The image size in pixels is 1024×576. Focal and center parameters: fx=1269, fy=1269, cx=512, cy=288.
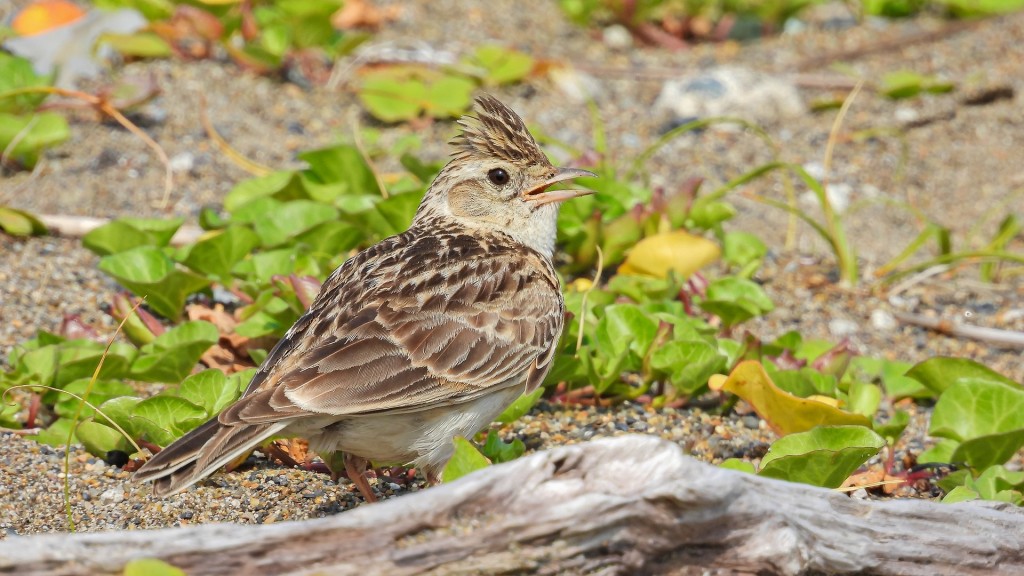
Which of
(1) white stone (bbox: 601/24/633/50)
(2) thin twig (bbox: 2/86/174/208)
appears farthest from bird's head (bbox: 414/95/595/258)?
(1) white stone (bbox: 601/24/633/50)

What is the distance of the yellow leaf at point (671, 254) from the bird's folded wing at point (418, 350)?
4.56 ft

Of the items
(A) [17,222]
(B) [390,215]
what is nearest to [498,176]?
(B) [390,215]

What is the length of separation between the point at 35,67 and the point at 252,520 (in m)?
4.75

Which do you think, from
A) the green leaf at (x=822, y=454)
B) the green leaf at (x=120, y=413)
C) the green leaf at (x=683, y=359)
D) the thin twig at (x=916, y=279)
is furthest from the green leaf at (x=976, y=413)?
the green leaf at (x=120, y=413)

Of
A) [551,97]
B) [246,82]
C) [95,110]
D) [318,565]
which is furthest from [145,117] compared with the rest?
[318,565]

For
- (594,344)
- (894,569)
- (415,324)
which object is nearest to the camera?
(894,569)

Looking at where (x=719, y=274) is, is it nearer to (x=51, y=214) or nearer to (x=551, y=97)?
(x=551, y=97)

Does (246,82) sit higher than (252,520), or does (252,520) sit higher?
(246,82)

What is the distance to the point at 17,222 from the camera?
6.44 metres

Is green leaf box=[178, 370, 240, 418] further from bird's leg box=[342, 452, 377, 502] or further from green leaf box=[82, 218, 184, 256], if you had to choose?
green leaf box=[82, 218, 184, 256]

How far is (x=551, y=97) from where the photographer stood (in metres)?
9.09

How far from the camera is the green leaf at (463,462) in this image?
374 cm

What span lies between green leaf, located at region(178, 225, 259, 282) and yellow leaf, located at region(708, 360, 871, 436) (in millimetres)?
2361

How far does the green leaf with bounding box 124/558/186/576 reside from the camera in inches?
116
